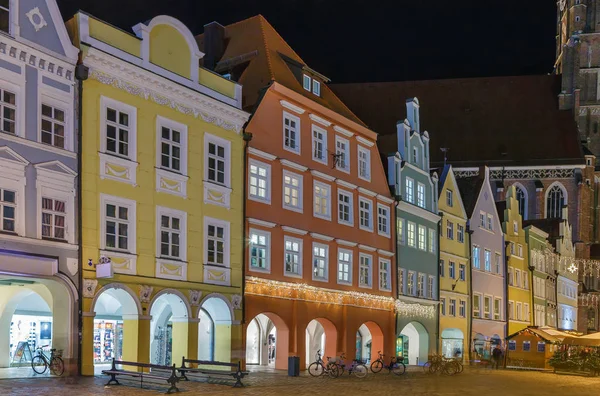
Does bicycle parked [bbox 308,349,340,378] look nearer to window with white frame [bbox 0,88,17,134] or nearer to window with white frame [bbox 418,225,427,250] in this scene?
window with white frame [bbox 0,88,17,134]

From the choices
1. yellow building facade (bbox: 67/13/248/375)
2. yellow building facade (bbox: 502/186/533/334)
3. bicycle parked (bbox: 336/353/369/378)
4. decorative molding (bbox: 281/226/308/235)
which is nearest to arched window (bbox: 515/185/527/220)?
yellow building facade (bbox: 502/186/533/334)

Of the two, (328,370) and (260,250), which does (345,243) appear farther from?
(328,370)

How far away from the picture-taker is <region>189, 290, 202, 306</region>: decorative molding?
27078mm

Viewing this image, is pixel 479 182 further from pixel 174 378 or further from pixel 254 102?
pixel 174 378

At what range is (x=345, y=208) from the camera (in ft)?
Result: 118

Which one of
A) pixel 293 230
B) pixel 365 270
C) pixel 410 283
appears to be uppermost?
pixel 293 230

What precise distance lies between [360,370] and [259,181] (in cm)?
749

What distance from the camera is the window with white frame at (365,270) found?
36.7m

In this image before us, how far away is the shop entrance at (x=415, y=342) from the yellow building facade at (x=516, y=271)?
11396 millimetres

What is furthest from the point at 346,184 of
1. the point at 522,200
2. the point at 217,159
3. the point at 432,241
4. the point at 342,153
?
the point at 522,200

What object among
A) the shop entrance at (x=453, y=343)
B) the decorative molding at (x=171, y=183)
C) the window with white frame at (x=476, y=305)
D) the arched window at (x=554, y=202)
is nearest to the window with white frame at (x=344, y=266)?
the decorative molding at (x=171, y=183)

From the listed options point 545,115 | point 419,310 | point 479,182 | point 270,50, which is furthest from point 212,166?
point 545,115

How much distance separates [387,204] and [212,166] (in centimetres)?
1254

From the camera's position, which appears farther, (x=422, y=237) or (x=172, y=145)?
(x=422, y=237)
